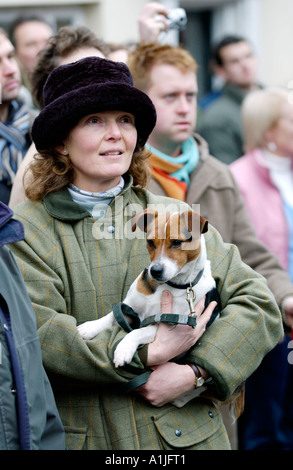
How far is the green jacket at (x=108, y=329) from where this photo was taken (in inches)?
95.3

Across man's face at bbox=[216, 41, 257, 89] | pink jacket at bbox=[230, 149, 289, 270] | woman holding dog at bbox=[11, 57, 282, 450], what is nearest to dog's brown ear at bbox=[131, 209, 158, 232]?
woman holding dog at bbox=[11, 57, 282, 450]

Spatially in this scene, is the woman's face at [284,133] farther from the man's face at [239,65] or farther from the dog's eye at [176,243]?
the man's face at [239,65]

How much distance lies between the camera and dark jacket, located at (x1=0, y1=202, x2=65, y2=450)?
2.10 metres

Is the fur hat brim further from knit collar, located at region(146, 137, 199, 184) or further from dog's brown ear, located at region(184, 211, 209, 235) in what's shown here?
knit collar, located at region(146, 137, 199, 184)

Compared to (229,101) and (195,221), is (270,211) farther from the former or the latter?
(229,101)

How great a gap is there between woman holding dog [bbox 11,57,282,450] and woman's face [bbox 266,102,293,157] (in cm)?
216

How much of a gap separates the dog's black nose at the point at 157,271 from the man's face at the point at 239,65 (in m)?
5.05

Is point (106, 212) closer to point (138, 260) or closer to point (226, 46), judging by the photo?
point (138, 260)

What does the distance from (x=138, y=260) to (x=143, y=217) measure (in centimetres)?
20

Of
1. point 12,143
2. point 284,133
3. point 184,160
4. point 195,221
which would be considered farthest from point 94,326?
point 284,133

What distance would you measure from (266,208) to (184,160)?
3.55 feet

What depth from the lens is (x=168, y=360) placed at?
8.25 feet

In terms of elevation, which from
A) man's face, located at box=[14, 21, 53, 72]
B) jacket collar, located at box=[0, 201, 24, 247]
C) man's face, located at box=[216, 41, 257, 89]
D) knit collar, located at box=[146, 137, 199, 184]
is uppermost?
jacket collar, located at box=[0, 201, 24, 247]
